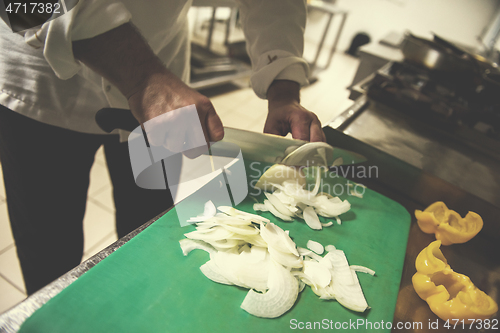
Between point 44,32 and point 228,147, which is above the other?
point 44,32

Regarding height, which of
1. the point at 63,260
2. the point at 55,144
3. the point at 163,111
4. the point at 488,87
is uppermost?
the point at 488,87

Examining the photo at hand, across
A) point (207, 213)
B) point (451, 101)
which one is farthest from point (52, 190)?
point (451, 101)

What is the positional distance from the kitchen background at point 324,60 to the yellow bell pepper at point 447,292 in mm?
1099

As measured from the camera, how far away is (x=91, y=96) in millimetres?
890

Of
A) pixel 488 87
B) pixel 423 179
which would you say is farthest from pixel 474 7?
pixel 423 179

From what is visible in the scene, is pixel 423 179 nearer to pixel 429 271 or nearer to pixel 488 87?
pixel 429 271

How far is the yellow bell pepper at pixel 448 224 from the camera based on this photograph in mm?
769

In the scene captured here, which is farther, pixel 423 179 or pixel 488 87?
pixel 488 87

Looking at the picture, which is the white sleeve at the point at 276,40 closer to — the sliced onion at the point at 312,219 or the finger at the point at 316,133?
the finger at the point at 316,133

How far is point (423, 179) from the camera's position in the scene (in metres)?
0.90

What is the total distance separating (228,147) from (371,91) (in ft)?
2.83

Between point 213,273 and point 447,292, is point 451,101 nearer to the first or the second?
point 447,292

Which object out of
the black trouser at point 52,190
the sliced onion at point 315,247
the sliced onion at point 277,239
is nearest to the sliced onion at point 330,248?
the sliced onion at point 315,247

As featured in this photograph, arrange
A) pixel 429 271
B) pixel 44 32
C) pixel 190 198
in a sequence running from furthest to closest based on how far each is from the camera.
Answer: pixel 190 198 < pixel 429 271 < pixel 44 32
